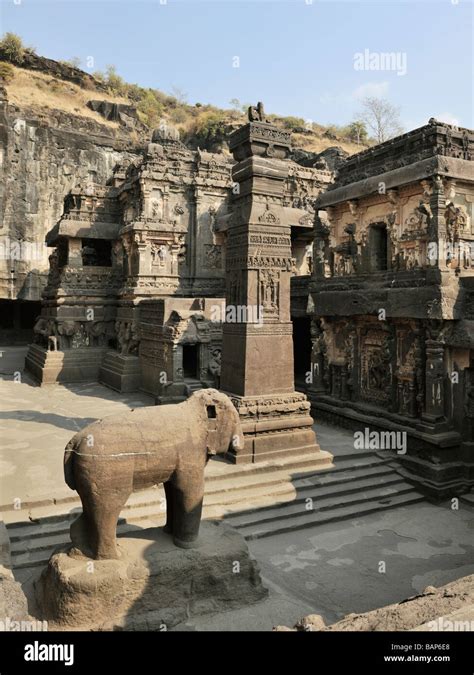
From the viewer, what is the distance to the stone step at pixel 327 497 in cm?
771

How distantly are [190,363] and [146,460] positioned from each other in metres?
11.4

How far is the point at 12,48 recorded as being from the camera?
39500mm

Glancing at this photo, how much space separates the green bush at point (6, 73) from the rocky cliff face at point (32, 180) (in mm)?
8617

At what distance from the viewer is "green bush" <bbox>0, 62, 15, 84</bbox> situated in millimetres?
37031

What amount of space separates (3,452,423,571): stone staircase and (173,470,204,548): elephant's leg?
1568 mm

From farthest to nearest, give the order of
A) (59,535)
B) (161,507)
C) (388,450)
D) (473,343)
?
(388,450) → (473,343) → (161,507) → (59,535)

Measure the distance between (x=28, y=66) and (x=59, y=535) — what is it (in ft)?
145

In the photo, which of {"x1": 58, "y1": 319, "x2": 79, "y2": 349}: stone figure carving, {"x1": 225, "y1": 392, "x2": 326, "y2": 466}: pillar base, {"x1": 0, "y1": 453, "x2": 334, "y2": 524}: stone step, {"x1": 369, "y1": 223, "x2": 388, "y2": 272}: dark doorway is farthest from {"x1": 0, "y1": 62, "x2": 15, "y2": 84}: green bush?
{"x1": 0, "y1": 453, "x2": 334, "y2": 524}: stone step

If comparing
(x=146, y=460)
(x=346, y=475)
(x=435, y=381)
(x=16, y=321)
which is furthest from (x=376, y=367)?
Result: (x=16, y=321)

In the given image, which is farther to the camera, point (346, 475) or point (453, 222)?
point (453, 222)

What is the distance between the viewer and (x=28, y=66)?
40156 mm

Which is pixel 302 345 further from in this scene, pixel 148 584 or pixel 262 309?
pixel 148 584
